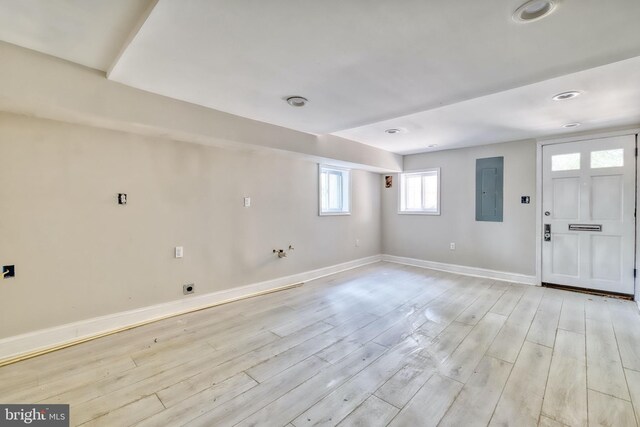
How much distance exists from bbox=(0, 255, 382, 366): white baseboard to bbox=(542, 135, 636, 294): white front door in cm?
422

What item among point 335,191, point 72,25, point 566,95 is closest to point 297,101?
point 72,25

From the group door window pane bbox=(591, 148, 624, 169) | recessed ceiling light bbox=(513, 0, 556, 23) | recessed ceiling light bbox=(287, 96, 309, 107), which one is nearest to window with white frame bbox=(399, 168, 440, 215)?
door window pane bbox=(591, 148, 624, 169)

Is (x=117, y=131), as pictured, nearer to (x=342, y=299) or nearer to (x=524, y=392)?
(x=342, y=299)

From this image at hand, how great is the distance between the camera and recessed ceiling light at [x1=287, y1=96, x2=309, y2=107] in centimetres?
259

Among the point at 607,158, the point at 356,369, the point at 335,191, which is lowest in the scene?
the point at 356,369

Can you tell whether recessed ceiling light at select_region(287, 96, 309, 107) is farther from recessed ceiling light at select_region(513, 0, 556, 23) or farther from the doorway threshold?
the doorway threshold

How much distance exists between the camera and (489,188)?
4.70 metres

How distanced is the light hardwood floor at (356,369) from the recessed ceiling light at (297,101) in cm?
227

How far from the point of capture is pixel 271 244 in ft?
13.3

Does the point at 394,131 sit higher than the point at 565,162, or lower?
higher

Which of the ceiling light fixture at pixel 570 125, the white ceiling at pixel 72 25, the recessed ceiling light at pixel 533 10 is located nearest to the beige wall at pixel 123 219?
the white ceiling at pixel 72 25

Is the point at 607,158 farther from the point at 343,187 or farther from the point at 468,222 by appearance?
the point at 343,187

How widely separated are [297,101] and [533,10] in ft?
5.94

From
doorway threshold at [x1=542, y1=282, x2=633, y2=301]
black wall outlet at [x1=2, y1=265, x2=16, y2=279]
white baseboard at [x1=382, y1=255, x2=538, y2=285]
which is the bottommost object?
doorway threshold at [x1=542, y1=282, x2=633, y2=301]
